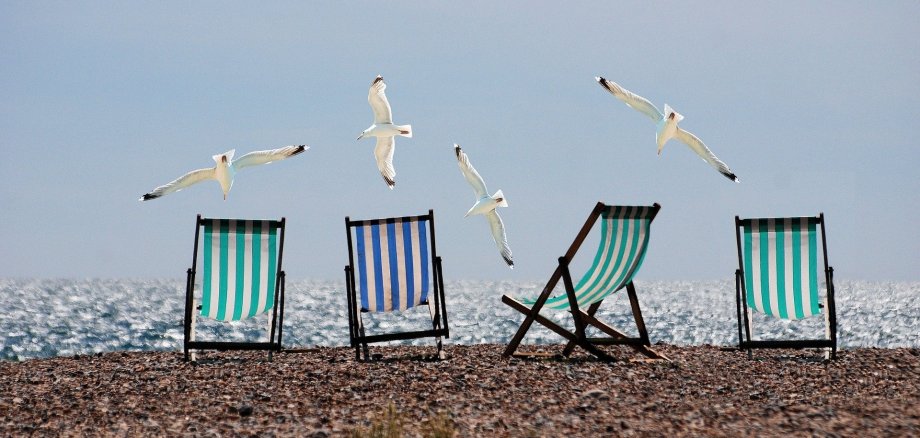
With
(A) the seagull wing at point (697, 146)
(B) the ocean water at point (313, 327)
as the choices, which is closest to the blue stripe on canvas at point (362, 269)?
(A) the seagull wing at point (697, 146)

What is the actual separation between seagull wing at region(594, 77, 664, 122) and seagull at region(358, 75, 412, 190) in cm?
175

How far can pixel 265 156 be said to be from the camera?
24.6ft

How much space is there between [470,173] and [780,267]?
2.56m

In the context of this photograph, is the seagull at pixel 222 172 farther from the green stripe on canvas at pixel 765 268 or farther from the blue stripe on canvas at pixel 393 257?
the green stripe on canvas at pixel 765 268

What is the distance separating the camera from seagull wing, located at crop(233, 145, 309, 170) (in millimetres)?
7277

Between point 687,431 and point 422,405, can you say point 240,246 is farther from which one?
point 687,431

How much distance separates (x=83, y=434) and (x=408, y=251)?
281cm

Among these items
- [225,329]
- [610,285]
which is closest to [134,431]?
[610,285]

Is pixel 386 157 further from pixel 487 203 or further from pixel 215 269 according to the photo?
pixel 215 269

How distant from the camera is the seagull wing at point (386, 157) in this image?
7970 millimetres

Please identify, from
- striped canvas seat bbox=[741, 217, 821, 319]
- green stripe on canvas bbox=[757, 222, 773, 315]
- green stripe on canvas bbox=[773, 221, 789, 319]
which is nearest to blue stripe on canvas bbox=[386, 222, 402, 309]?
striped canvas seat bbox=[741, 217, 821, 319]

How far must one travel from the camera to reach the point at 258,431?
5004 mm

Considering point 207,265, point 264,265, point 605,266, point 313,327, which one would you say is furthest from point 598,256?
point 313,327

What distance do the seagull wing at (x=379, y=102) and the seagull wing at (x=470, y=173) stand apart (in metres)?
0.70
